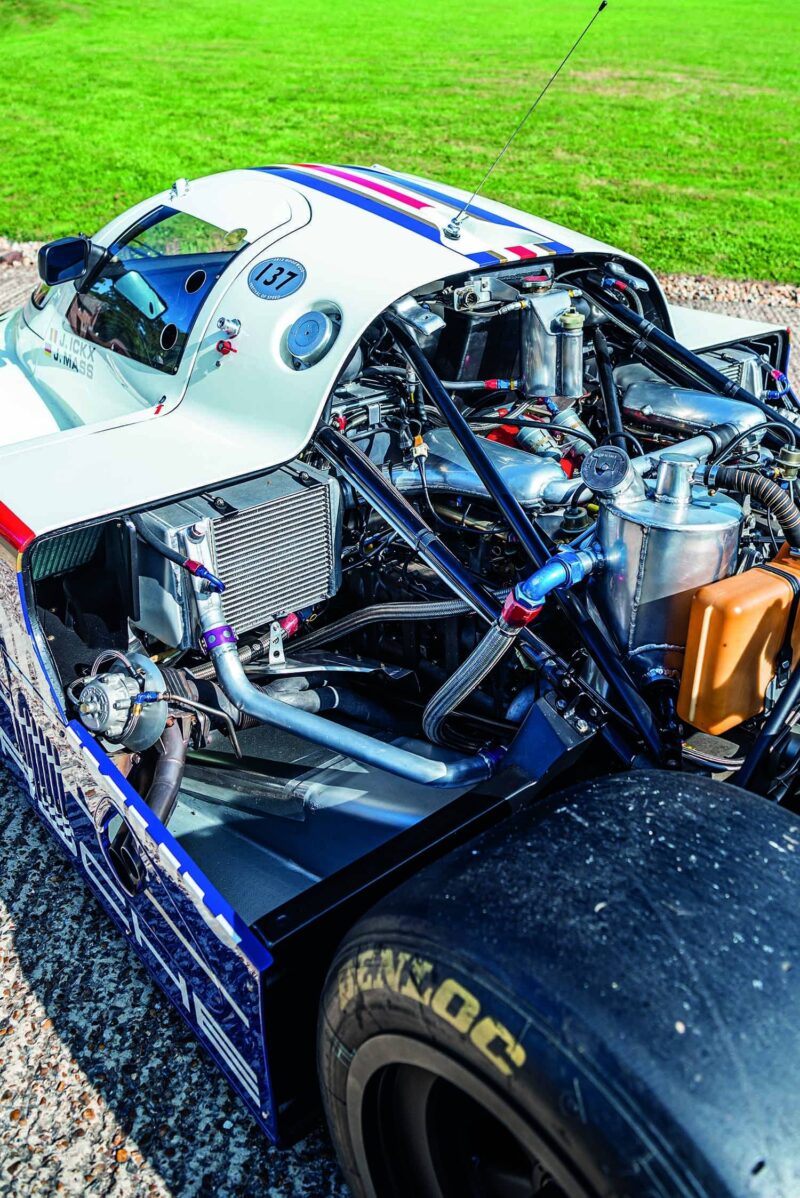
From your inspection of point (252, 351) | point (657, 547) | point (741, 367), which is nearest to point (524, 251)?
point (252, 351)

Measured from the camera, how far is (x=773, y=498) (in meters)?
2.60

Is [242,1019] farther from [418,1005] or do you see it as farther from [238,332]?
[238,332]

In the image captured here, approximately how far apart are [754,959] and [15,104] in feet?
61.7

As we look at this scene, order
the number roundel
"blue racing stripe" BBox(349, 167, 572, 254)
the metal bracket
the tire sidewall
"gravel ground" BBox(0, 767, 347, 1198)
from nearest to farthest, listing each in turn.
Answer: the tire sidewall, "gravel ground" BBox(0, 767, 347, 1198), the metal bracket, the number roundel, "blue racing stripe" BBox(349, 167, 572, 254)

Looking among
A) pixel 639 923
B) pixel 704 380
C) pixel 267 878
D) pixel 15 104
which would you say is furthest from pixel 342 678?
pixel 15 104

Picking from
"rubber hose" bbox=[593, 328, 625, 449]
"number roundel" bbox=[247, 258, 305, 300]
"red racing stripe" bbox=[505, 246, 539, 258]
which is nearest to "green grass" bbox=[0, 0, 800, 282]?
"rubber hose" bbox=[593, 328, 625, 449]

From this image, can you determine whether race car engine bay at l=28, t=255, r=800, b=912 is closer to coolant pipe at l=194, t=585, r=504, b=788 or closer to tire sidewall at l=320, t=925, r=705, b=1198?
coolant pipe at l=194, t=585, r=504, b=788

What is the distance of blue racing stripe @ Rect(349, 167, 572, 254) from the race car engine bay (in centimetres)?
10

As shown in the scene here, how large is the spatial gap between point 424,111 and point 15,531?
55.8 feet

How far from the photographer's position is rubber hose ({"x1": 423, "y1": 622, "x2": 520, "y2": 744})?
254cm

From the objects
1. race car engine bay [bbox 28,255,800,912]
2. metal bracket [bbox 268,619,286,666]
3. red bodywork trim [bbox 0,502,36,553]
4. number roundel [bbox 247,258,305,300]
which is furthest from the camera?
number roundel [bbox 247,258,305,300]

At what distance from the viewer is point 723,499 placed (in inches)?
Answer: 103

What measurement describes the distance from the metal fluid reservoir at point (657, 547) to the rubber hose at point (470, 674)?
0.28 meters

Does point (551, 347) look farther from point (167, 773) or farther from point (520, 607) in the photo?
point (167, 773)
